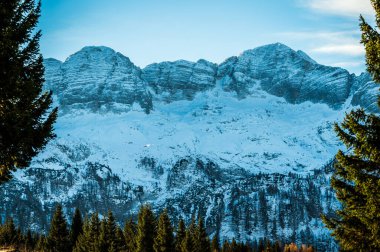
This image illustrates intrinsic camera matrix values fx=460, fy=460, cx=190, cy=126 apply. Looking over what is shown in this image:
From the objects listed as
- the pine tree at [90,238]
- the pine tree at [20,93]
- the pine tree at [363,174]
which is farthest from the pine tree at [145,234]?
the pine tree at [363,174]

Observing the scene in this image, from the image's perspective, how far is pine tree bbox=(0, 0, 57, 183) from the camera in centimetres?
1800

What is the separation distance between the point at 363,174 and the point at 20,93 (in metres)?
13.1

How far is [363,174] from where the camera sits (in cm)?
1482

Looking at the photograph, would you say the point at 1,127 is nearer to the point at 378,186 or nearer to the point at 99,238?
the point at 378,186

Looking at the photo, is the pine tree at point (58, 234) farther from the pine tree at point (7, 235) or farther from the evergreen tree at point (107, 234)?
the evergreen tree at point (107, 234)

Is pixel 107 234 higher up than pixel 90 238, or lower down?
higher up

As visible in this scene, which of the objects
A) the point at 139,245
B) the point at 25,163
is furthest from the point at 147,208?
the point at 25,163

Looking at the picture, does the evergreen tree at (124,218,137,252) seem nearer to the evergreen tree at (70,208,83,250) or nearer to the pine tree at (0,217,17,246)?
the evergreen tree at (70,208,83,250)

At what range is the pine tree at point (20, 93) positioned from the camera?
18.0m

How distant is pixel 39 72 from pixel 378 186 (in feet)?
48.1

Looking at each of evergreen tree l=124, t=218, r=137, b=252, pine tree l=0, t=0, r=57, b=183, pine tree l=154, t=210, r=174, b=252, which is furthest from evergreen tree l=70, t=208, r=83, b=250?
pine tree l=0, t=0, r=57, b=183

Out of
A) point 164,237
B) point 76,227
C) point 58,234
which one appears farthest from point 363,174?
point 76,227

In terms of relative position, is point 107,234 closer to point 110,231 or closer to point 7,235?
point 110,231

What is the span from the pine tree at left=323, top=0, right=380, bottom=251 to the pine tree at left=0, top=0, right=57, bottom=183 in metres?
12.1
